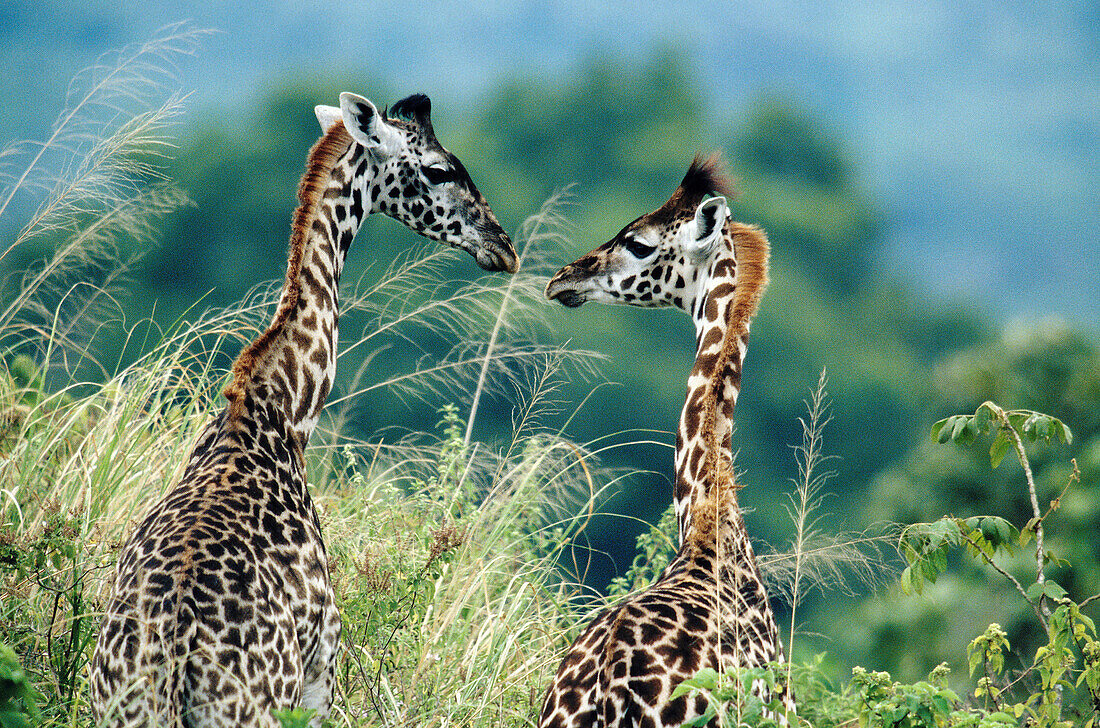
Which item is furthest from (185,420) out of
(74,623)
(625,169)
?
(625,169)

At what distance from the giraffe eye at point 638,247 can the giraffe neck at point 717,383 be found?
267mm

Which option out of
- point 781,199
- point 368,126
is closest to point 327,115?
point 368,126

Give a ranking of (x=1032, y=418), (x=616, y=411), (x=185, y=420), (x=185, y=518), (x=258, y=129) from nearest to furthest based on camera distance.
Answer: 1. (x=185, y=518)
2. (x=1032, y=418)
3. (x=185, y=420)
4. (x=616, y=411)
5. (x=258, y=129)

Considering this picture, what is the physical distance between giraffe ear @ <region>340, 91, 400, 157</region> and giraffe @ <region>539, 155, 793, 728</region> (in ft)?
2.88

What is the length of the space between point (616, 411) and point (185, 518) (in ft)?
80.0

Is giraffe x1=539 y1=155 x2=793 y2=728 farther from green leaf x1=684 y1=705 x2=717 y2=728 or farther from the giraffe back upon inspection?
the giraffe back

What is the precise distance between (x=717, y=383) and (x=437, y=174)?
59.0 inches

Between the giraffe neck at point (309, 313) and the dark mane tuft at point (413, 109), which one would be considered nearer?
the giraffe neck at point (309, 313)

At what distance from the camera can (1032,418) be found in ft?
12.4

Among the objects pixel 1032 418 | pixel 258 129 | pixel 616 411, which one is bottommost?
pixel 616 411

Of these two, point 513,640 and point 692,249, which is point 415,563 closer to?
point 513,640

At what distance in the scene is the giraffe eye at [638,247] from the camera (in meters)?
4.80

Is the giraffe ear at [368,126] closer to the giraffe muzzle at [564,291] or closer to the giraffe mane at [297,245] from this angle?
the giraffe mane at [297,245]

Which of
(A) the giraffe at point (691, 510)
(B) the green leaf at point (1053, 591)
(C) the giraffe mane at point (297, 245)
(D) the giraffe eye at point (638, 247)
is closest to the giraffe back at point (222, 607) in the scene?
(C) the giraffe mane at point (297, 245)
